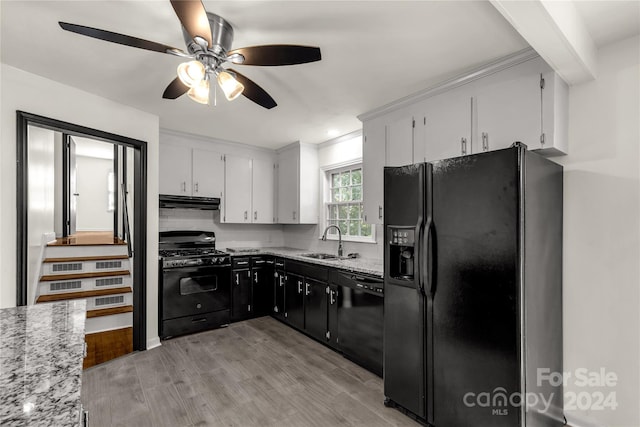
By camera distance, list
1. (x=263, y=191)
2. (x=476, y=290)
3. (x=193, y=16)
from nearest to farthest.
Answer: (x=193, y=16) < (x=476, y=290) < (x=263, y=191)

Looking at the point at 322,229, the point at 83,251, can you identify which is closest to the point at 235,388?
the point at 83,251

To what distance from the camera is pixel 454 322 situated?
6.30 feet

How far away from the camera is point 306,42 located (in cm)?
202

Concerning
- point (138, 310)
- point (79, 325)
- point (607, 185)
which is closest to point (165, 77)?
point (79, 325)

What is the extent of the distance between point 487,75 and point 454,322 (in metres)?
1.81

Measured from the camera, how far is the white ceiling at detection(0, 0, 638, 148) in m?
1.69

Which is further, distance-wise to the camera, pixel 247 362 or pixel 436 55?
pixel 247 362

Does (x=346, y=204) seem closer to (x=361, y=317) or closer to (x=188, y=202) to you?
(x=361, y=317)

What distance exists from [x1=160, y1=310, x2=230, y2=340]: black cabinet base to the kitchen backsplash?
3.69 ft

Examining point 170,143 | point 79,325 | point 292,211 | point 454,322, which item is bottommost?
point 454,322

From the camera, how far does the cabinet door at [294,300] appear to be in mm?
3775

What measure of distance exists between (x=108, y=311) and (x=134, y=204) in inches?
43.9

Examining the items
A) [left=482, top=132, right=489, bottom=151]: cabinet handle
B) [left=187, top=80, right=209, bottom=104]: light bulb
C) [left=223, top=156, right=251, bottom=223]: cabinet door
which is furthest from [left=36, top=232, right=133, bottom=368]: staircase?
[left=482, top=132, right=489, bottom=151]: cabinet handle

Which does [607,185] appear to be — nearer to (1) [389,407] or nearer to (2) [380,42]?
(2) [380,42]
